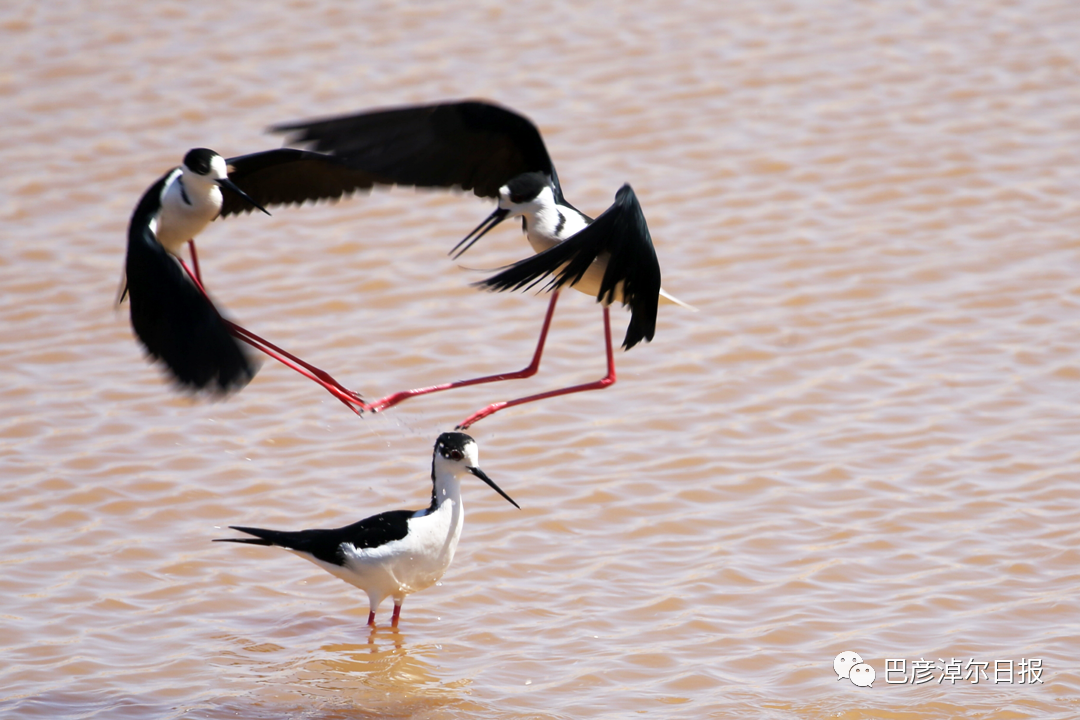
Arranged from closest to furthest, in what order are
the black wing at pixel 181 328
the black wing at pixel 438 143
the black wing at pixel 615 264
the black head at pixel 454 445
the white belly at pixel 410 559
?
the black wing at pixel 181 328
the black wing at pixel 615 264
the black wing at pixel 438 143
the white belly at pixel 410 559
the black head at pixel 454 445

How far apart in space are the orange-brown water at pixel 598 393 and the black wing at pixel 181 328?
1255 mm

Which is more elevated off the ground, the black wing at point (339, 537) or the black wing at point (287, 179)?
the black wing at point (287, 179)

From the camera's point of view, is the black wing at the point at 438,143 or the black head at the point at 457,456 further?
the black head at the point at 457,456

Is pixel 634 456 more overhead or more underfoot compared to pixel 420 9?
more underfoot

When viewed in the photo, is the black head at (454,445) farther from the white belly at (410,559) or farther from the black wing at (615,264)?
the black wing at (615,264)

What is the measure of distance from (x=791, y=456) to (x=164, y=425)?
107 inches

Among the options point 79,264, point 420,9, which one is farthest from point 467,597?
point 420,9

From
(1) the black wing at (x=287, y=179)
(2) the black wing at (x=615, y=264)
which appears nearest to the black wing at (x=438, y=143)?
(1) the black wing at (x=287, y=179)

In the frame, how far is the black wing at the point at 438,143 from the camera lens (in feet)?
14.7

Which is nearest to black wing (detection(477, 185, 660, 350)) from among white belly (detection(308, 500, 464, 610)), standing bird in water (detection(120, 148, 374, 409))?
standing bird in water (detection(120, 148, 374, 409))

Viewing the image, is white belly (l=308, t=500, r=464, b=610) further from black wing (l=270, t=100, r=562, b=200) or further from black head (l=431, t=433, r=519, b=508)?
black wing (l=270, t=100, r=562, b=200)

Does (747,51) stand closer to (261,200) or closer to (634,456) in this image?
(634,456)

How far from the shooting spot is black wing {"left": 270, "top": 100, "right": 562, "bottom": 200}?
4488 millimetres

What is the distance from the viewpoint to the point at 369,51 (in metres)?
9.58
